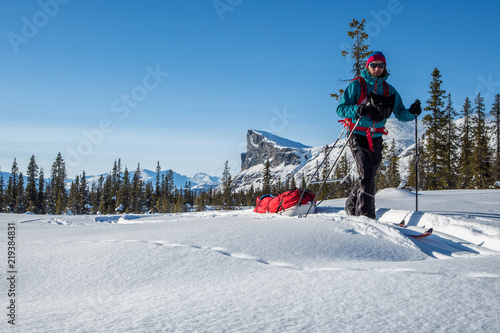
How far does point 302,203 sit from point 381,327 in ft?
16.5

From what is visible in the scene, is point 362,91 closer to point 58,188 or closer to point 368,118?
point 368,118

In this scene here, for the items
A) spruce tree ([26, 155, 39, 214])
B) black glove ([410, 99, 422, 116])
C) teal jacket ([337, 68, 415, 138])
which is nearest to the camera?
black glove ([410, 99, 422, 116])

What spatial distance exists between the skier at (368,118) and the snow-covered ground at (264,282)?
974 millimetres

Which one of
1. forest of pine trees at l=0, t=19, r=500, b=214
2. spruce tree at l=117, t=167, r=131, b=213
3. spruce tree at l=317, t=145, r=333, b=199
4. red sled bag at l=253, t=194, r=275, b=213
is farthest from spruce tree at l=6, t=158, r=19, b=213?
red sled bag at l=253, t=194, r=275, b=213

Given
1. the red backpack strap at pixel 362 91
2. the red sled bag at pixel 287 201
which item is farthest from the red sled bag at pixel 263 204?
the red backpack strap at pixel 362 91

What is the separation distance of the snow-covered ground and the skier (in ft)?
3.19

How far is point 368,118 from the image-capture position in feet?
16.0

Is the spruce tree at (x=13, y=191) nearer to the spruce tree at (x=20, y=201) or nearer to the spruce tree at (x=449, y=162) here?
the spruce tree at (x=20, y=201)

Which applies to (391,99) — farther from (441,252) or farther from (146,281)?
(146,281)

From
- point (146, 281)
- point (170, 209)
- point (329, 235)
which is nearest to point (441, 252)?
point (329, 235)

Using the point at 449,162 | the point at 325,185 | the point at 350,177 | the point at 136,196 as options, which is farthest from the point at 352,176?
the point at 350,177

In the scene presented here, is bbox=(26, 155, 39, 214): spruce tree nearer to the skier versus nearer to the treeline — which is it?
the treeline

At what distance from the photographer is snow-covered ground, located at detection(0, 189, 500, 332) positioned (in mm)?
1256

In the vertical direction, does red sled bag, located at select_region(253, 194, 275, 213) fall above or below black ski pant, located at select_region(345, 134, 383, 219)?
below
